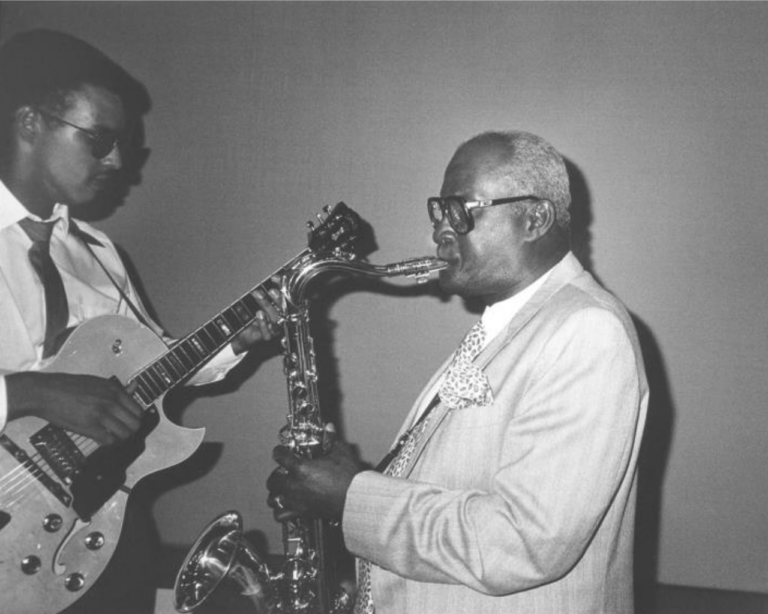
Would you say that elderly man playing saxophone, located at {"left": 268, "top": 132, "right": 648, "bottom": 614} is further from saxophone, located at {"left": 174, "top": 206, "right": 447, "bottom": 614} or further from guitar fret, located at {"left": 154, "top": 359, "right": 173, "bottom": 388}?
guitar fret, located at {"left": 154, "top": 359, "right": 173, "bottom": 388}

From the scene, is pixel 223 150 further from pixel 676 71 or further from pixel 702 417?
pixel 702 417

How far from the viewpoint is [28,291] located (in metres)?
2.54

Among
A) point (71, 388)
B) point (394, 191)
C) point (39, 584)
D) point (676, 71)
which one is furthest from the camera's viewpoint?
point (394, 191)

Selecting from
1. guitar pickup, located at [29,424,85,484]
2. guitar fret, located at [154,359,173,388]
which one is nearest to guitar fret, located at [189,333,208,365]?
guitar fret, located at [154,359,173,388]

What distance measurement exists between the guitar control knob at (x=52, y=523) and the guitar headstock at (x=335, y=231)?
1475 mm

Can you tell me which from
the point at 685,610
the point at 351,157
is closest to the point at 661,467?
the point at 685,610

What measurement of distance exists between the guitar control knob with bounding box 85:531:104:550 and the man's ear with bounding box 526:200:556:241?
1966 millimetres

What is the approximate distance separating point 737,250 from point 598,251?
75cm

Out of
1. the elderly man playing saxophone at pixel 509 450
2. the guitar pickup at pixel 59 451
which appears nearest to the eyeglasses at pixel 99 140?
the guitar pickup at pixel 59 451

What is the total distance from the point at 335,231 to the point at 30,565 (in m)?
1.76

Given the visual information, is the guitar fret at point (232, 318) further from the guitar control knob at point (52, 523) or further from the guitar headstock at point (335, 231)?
the guitar control knob at point (52, 523)

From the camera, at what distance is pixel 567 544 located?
5.05ft

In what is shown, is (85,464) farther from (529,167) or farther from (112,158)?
(529,167)

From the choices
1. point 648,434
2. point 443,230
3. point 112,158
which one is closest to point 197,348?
point 112,158
